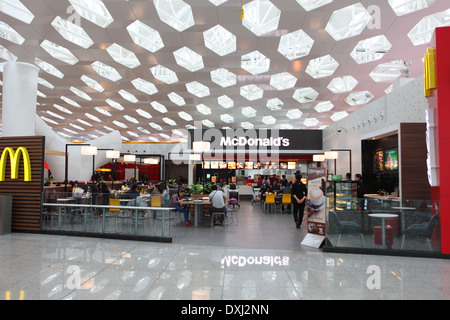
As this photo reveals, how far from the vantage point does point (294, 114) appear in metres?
18.0

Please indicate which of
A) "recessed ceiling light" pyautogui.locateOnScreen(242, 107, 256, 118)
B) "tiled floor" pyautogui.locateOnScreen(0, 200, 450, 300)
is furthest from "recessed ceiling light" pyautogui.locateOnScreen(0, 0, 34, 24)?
"recessed ceiling light" pyautogui.locateOnScreen(242, 107, 256, 118)

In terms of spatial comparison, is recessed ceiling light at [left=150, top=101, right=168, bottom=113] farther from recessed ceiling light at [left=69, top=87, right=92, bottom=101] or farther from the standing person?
the standing person

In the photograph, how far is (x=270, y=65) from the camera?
1144 centimetres

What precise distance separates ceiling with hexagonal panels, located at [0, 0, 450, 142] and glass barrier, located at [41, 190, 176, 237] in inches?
172

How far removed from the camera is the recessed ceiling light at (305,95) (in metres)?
14.4

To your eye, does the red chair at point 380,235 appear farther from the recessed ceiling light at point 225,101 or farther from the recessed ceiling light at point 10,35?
the recessed ceiling light at point 225,101

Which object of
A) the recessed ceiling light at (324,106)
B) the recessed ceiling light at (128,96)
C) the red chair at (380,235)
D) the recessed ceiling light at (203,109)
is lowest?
the red chair at (380,235)

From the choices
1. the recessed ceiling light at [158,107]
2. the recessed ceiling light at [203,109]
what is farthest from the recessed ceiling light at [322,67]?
the recessed ceiling light at [158,107]

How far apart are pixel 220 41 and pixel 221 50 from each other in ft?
0.89

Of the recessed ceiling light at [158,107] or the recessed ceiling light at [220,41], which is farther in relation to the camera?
the recessed ceiling light at [158,107]

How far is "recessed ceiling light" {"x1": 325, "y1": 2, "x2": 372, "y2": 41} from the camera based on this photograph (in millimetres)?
8164

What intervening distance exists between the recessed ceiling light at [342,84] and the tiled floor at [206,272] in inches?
343

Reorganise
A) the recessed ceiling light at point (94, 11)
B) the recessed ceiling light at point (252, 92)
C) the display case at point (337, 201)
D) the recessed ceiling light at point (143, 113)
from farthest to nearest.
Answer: the recessed ceiling light at point (143, 113), the recessed ceiling light at point (252, 92), the recessed ceiling light at point (94, 11), the display case at point (337, 201)
